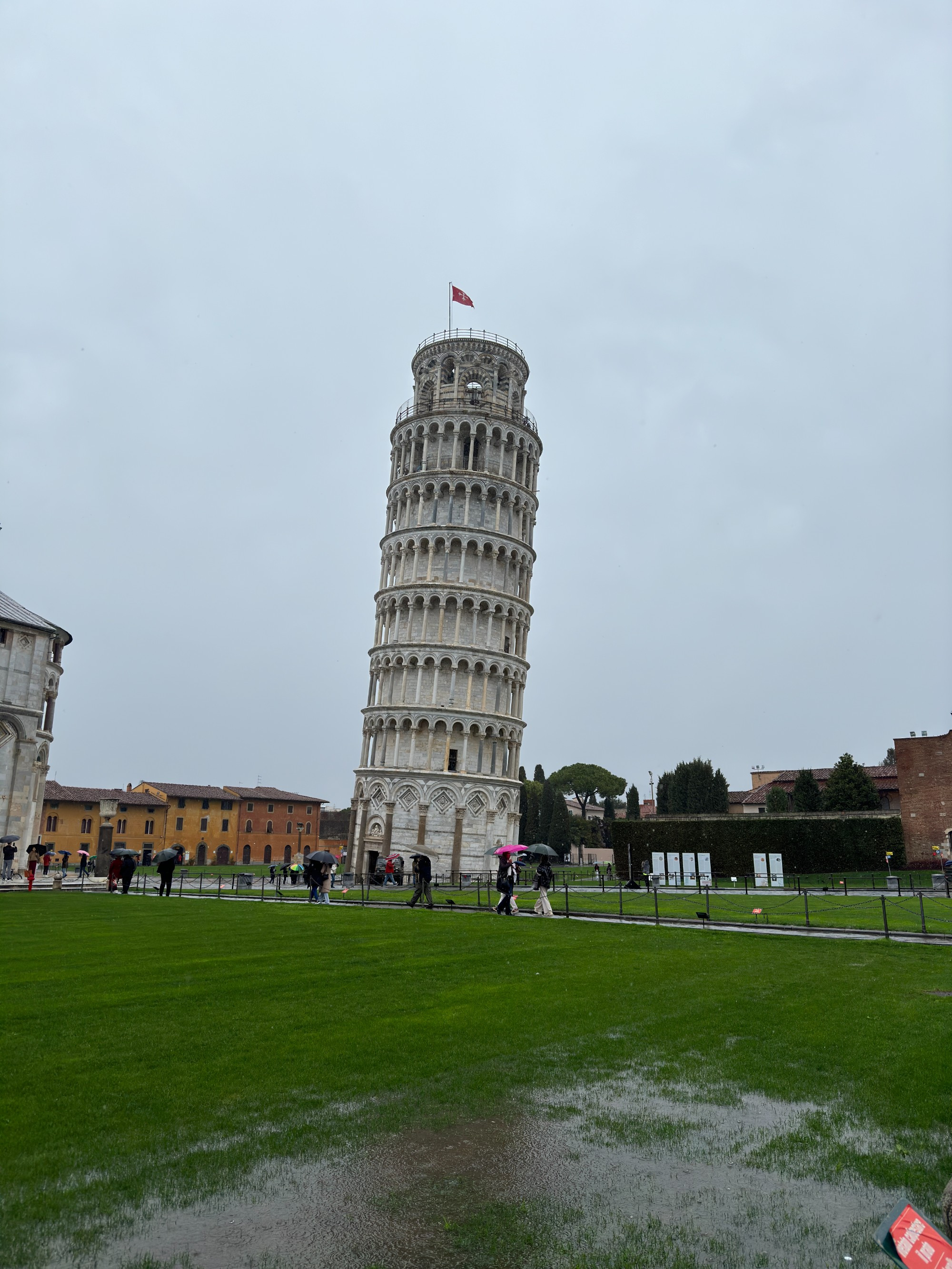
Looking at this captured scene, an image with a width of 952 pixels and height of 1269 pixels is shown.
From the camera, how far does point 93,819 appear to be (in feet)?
327

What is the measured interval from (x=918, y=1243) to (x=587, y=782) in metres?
140

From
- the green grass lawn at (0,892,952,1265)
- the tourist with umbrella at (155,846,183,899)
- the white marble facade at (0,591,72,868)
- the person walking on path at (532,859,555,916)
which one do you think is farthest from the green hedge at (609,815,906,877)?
the green grass lawn at (0,892,952,1265)

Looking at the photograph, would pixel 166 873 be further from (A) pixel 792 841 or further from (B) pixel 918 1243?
(A) pixel 792 841

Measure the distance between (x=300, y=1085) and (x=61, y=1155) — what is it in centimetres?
252

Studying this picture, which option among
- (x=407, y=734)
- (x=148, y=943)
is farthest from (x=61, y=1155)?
(x=407, y=734)

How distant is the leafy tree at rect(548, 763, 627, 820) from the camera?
141 m

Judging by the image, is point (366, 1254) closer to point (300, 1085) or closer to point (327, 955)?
point (300, 1085)

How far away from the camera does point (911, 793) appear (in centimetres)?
6362

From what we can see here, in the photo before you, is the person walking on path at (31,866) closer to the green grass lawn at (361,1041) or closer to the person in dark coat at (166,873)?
the person in dark coat at (166,873)

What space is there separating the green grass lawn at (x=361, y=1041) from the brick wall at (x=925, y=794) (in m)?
48.6

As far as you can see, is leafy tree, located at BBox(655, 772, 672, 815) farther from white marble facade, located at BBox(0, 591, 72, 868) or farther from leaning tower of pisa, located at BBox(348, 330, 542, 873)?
white marble facade, located at BBox(0, 591, 72, 868)

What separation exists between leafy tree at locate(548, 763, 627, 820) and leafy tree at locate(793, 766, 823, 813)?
2247 inches

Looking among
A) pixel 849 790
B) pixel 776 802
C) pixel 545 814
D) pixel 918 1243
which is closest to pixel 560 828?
pixel 545 814

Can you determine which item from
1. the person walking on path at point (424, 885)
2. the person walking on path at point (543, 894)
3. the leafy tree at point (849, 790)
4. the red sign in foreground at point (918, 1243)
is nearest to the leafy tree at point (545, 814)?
the leafy tree at point (849, 790)
